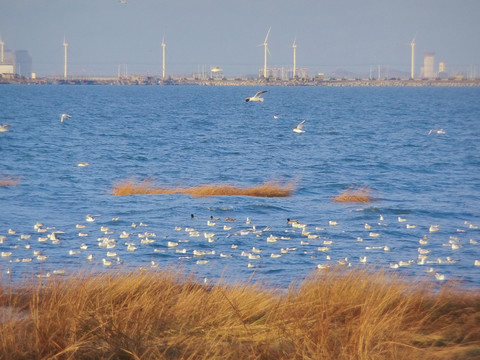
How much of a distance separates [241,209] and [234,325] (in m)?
15.5

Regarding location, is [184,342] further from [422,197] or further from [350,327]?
[422,197]

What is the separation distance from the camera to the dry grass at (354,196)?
2442cm

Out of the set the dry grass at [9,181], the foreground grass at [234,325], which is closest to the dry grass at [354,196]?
the dry grass at [9,181]

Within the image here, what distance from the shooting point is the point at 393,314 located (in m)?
6.88

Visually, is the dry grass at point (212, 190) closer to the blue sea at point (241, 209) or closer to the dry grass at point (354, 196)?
the blue sea at point (241, 209)

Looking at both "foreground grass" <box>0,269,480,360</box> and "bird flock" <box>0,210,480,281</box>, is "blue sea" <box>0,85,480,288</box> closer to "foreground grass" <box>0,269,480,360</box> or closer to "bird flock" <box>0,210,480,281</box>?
"bird flock" <box>0,210,480,281</box>

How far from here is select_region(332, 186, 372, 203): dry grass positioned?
2442cm

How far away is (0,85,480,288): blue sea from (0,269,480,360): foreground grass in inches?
49.5

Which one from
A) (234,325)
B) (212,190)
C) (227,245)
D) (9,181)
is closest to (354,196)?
(212,190)

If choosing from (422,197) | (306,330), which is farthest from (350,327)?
(422,197)

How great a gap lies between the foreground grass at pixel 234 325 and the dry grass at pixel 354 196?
54.4 feet

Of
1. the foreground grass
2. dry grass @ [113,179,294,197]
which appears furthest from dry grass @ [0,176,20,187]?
the foreground grass

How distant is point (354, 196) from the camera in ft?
80.6

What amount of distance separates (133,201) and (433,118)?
215ft
